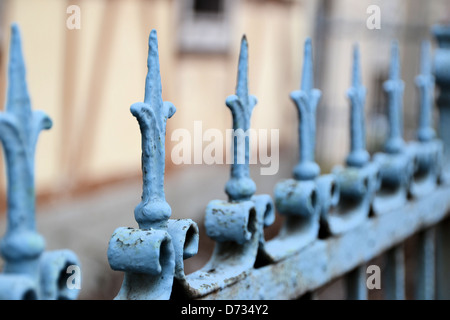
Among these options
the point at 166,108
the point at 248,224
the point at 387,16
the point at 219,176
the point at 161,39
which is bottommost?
the point at 219,176

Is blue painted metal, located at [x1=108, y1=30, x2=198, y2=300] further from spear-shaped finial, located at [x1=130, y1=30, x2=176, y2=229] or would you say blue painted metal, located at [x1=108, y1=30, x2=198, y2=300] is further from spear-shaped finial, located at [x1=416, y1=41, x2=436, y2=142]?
spear-shaped finial, located at [x1=416, y1=41, x2=436, y2=142]

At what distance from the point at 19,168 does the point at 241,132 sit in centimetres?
46

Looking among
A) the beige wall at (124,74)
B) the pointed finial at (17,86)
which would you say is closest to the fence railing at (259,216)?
the pointed finial at (17,86)

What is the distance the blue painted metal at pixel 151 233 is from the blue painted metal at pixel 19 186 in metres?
0.15

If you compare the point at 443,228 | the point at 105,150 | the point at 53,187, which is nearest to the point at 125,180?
the point at 105,150

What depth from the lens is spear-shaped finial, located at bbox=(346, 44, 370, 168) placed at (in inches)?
60.1

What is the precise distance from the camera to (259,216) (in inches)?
46.3

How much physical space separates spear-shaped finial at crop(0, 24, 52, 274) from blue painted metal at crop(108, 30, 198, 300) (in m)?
0.15

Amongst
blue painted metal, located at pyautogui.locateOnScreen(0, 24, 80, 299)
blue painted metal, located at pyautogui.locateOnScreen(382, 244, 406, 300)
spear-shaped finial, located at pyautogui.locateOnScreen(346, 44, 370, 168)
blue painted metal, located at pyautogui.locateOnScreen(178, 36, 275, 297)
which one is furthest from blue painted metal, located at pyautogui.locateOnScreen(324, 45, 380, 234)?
blue painted metal, located at pyautogui.locateOnScreen(0, 24, 80, 299)

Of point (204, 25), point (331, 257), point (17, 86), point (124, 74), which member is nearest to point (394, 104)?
point (331, 257)

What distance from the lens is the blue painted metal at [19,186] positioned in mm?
775
